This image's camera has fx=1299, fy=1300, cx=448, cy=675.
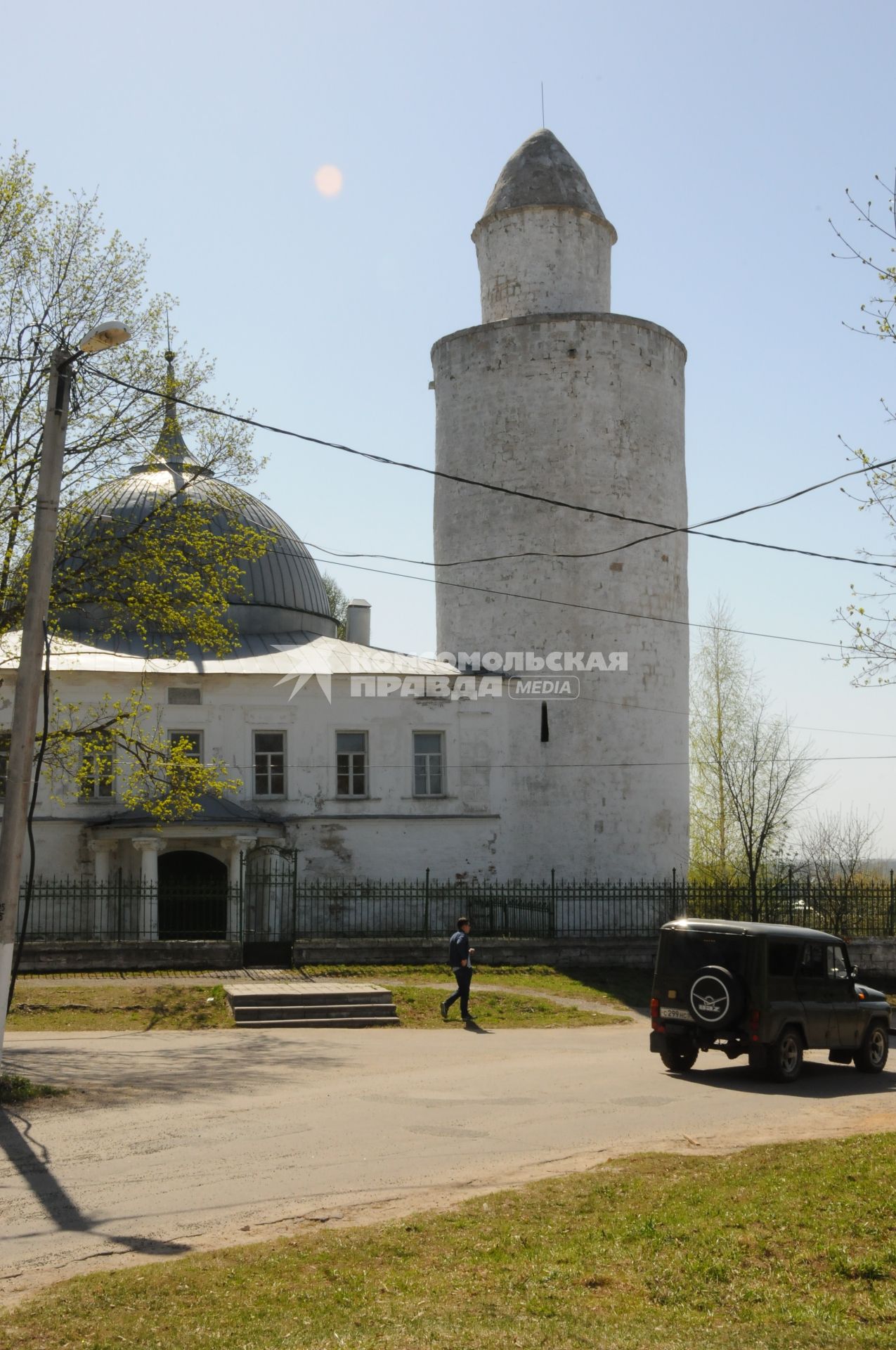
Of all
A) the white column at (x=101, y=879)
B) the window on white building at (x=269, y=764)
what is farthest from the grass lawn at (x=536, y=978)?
the window on white building at (x=269, y=764)

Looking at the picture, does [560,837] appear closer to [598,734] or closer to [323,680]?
[598,734]

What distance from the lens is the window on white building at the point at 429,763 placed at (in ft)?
103

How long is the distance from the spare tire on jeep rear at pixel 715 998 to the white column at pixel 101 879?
48.9ft

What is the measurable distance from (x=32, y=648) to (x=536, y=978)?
15.5m

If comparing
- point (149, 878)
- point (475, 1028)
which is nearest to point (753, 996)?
point (475, 1028)

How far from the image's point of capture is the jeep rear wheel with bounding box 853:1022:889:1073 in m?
15.5

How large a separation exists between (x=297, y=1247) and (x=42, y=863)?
76.2ft

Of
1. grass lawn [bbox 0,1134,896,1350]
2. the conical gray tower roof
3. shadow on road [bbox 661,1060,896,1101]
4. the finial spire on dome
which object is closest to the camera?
grass lawn [bbox 0,1134,896,1350]

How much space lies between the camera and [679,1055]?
14.6 m

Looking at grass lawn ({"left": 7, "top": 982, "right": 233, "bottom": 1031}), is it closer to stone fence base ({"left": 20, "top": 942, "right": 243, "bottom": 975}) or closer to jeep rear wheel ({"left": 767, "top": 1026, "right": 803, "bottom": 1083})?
stone fence base ({"left": 20, "top": 942, "right": 243, "bottom": 975})

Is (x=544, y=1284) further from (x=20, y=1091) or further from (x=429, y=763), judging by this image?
(x=429, y=763)

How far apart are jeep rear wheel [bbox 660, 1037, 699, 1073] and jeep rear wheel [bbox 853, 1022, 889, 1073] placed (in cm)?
227

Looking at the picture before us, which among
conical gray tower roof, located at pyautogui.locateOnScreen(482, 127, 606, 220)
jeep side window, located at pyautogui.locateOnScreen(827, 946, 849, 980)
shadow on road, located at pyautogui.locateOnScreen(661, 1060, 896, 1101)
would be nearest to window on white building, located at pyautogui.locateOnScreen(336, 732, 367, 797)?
conical gray tower roof, located at pyautogui.locateOnScreen(482, 127, 606, 220)

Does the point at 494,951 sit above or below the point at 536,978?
above
